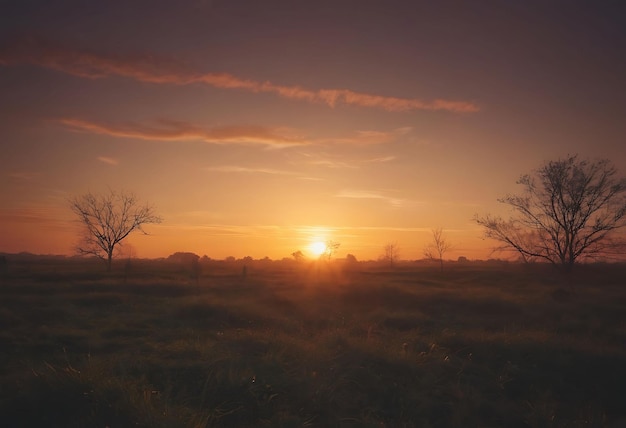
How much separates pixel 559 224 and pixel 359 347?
101 feet

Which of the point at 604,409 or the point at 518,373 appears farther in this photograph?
the point at 518,373

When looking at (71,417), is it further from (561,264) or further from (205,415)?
(561,264)

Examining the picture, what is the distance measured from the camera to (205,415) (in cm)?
Result: 816

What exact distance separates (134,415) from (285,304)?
54.3ft

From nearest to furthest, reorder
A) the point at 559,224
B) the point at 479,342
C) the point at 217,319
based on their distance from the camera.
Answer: the point at 479,342 < the point at 217,319 < the point at 559,224

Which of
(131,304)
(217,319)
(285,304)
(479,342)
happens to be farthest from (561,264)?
(131,304)

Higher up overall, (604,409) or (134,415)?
(134,415)

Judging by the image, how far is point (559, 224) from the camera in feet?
118

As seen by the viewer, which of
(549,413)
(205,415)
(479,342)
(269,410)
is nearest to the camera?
(205,415)

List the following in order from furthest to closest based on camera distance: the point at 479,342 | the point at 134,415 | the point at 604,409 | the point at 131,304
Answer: the point at 131,304, the point at 479,342, the point at 604,409, the point at 134,415

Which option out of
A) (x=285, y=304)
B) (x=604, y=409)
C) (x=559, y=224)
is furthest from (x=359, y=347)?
(x=559, y=224)

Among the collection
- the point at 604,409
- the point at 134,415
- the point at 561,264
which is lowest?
the point at 604,409

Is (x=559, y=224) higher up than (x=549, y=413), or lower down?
higher up

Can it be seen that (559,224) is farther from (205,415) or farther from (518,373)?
(205,415)
